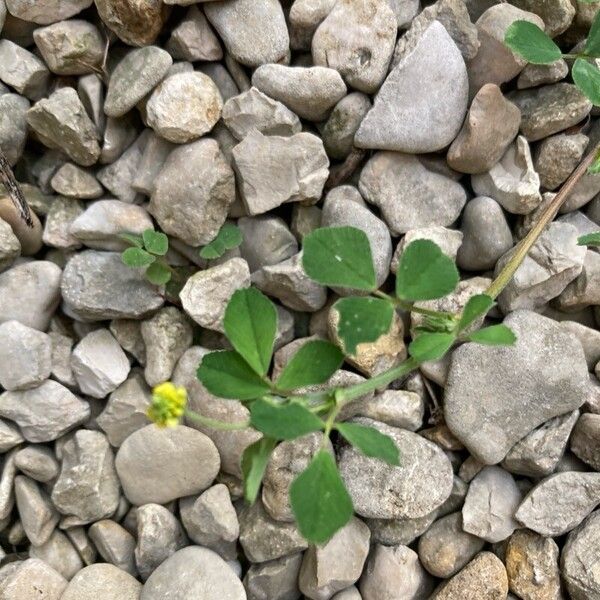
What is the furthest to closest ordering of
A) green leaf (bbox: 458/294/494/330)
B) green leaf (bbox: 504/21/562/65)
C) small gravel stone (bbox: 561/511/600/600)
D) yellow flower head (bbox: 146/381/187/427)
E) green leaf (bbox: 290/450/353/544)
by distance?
small gravel stone (bbox: 561/511/600/600), green leaf (bbox: 504/21/562/65), green leaf (bbox: 458/294/494/330), green leaf (bbox: 290/450/353/544), yellow flower head (bbox: 146/381/187/427)

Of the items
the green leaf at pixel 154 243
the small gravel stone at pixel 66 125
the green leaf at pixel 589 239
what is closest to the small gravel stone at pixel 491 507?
the green leaf at pixel 589 239

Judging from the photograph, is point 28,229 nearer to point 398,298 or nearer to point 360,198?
point 360,198

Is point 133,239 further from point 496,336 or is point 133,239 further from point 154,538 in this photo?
point 496,336

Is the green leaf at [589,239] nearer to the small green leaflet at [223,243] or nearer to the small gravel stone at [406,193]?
the small gravel stone at [406,193]

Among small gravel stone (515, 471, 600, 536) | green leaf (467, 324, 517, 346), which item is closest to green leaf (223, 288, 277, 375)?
green leaf (467, 324, 517, 346)

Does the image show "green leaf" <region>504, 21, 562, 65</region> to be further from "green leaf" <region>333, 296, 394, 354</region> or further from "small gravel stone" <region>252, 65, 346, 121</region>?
"green leaf" <region>333, 296, 394, 354</region>

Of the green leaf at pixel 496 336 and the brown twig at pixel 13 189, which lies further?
the brown twig at pixel 13 189

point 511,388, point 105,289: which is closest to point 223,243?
point 105,289
